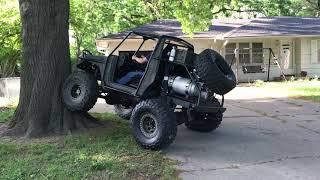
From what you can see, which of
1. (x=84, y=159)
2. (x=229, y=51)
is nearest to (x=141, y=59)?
(x=84, y=159)

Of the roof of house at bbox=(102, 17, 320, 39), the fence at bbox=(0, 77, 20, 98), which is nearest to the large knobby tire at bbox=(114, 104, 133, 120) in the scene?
the fence at bbox=(0, 77, 20, 98)

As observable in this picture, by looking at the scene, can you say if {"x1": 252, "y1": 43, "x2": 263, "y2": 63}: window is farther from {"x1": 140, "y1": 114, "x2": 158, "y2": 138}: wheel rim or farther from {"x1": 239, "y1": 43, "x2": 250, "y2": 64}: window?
{"x1": 140, "y1": 114, "x2": 158, "y2": 138}: wheel rim

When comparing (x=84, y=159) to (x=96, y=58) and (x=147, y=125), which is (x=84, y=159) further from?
(x=96, y=58)

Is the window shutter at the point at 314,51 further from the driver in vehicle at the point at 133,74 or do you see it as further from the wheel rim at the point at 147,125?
the wheel rim at the point at 147,125

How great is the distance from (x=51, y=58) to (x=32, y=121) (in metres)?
1.22

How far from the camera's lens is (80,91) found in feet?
30.8

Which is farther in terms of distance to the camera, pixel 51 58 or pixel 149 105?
pixel 51 58

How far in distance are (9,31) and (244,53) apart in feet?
42.9

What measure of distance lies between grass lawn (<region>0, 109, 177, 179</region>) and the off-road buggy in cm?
47

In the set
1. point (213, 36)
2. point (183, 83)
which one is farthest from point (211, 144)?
point (213, 36)

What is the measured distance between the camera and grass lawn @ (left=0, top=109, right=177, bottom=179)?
7.16 metres

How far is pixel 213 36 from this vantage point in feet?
87.5

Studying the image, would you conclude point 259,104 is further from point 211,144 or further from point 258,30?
point 258,30

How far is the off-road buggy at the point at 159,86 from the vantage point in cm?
848
